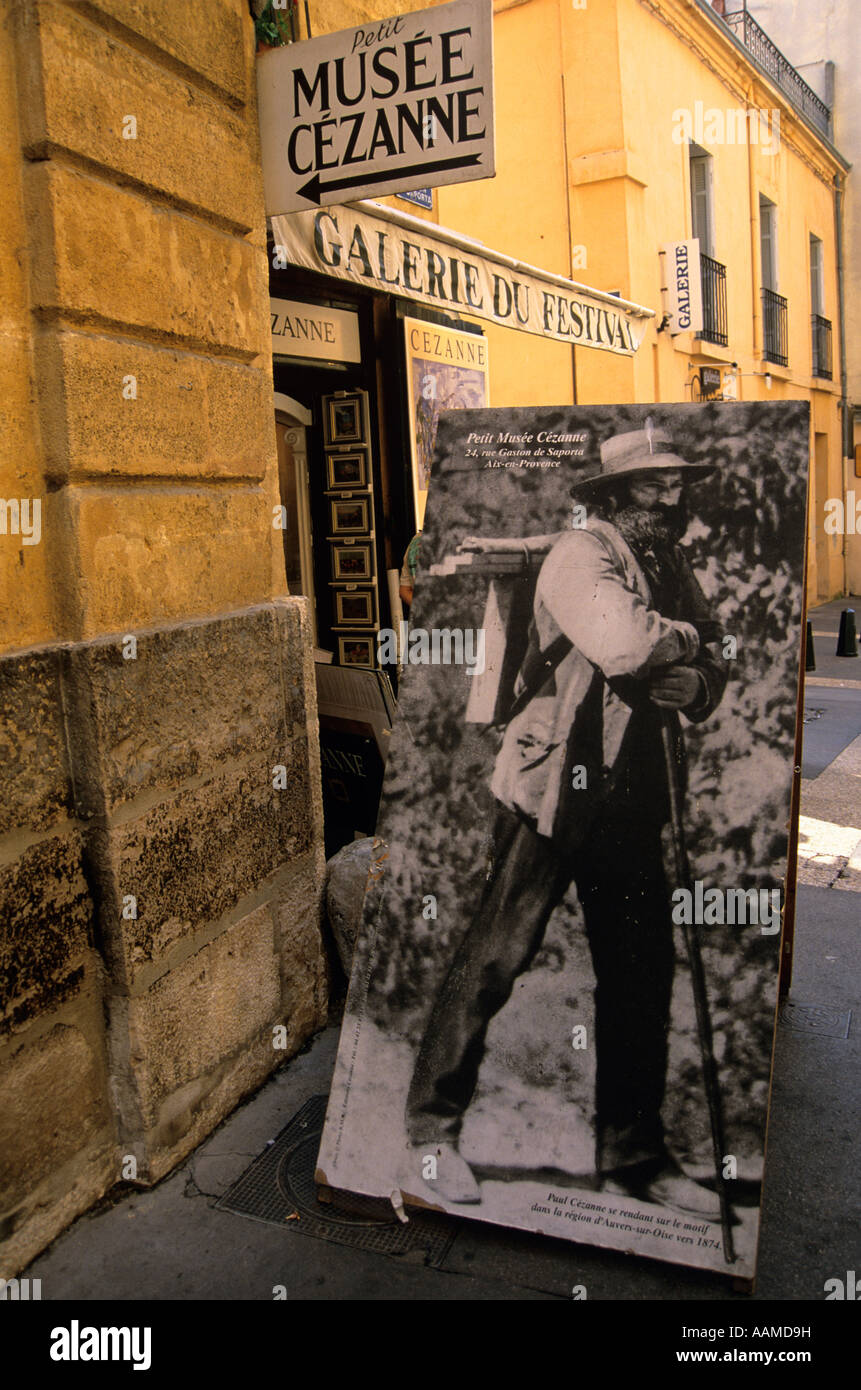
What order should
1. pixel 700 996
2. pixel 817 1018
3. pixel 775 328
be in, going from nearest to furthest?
pixel 700 996 < pixel 817 1018 < pixel 775 328

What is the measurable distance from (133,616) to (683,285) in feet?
33.4

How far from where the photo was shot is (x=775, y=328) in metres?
16.2

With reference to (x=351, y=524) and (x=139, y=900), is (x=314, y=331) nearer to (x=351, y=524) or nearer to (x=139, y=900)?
(x=351, y=524)

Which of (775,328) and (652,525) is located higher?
(775,328)

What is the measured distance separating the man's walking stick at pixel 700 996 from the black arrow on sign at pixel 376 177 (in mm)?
1977

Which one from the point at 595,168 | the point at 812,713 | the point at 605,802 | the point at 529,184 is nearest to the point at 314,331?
the point at 605,802

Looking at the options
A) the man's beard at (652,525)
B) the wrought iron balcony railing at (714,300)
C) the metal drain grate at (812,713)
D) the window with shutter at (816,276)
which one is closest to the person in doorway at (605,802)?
the man's beard at (652,525)

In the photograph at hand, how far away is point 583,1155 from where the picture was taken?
2465 millimetres

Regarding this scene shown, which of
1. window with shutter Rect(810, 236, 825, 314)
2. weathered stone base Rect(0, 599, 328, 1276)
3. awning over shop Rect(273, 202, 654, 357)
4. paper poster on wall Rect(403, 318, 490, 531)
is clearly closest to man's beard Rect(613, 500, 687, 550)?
weathered stone base Rect(0, 599, 328, 1276)

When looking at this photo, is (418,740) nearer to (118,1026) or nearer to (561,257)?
(118,1026)

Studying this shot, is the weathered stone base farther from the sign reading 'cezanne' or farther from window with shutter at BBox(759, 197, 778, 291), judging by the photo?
window with shutter at BBox(759, 197, 778, 291)

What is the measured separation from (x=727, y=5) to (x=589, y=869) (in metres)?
20.6

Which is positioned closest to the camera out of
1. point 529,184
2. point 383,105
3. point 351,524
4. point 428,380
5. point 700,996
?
point 700,996
